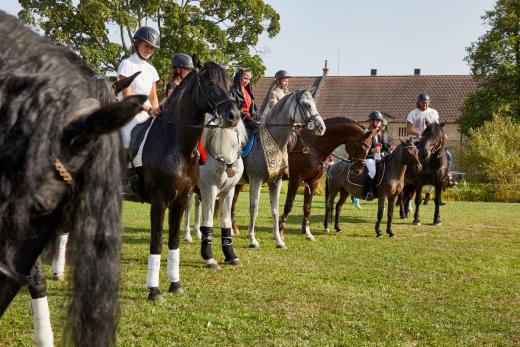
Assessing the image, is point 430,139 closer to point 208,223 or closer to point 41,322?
point 208,223

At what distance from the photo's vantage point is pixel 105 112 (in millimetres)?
1688

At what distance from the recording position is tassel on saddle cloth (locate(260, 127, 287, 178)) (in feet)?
34.6

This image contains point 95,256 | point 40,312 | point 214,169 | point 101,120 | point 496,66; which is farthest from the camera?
point 496,66

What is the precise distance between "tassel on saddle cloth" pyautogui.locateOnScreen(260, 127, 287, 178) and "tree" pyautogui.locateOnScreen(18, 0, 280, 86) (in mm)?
22358

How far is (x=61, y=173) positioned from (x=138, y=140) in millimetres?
5000

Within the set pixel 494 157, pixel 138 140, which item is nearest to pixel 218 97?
pixel 138 140

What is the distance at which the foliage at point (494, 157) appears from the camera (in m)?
29.9

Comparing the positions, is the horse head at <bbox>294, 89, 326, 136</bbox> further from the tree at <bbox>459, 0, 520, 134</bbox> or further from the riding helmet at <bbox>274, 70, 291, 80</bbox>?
the tree at <bbox>459, 0, 520, 134</bbox>

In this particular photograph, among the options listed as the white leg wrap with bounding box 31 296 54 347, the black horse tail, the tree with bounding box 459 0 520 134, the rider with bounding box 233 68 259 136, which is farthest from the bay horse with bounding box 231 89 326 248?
the tree with bounding box 459 0 520 134

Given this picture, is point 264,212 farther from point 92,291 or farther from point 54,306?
point 92,291

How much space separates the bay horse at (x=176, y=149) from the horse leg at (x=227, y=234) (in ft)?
6.81

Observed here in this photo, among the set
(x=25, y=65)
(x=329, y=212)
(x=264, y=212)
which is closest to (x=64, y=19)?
(x=264, y=212)

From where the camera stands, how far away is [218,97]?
670 centimetres

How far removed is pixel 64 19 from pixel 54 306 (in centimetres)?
3104
